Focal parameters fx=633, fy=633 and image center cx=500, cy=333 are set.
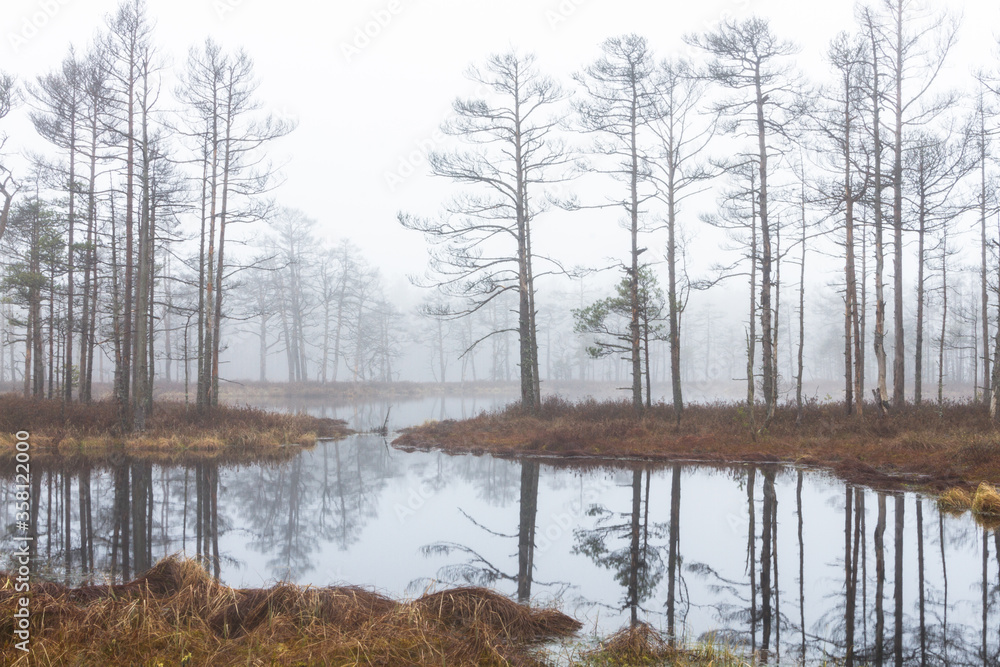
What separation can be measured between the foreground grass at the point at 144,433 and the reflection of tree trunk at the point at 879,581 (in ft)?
49.8

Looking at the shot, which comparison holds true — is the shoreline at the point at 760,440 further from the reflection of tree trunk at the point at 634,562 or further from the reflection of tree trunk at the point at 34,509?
the reflection of tree trunk at the point at 34,509

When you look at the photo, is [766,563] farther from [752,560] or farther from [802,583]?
[802,583]

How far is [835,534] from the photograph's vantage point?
8.75m

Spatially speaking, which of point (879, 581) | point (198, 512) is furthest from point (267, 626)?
point (198, 512)

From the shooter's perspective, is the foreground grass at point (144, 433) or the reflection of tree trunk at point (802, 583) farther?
the foreground grass at point (144, 433)

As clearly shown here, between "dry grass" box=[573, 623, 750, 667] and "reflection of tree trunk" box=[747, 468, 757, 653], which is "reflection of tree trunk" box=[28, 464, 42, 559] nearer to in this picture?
"dry grass" box=[573, 623, 750, 667]

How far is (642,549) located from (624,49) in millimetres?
17765

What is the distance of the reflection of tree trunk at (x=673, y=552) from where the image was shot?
19.3 ft

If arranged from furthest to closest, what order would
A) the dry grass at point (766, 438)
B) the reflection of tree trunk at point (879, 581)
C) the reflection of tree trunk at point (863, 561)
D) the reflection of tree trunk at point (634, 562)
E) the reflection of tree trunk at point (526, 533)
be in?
the dry grass at point (766, 438), the reflection of tree trunk at point (526, 533), the reflection of tree trunk at point (634, 562), the reflection of tree trunk at point (863, 561), the reflection of tree trunk at point (879, 581)

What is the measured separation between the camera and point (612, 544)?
28.5 feet

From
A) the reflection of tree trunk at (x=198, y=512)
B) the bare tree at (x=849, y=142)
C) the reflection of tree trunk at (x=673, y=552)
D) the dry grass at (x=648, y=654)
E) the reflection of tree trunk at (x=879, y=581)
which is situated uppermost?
the bare tree at (x=849, y=142)

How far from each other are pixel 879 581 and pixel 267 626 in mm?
6286

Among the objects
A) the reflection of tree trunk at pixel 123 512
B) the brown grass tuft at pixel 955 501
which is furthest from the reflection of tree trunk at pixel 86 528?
the brown grass tuft at pixel 955 501

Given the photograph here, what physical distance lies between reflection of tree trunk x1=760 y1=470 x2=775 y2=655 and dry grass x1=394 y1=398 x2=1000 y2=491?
108 inches
